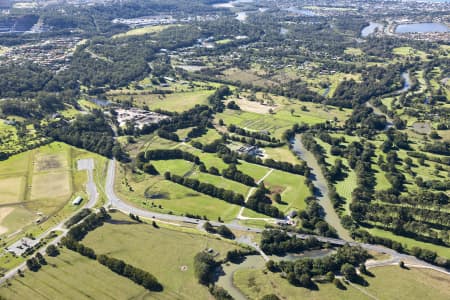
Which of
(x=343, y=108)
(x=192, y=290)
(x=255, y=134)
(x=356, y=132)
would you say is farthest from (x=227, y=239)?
(x=343, y=108)

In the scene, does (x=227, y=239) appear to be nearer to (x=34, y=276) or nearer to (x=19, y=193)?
(x=34, y=276)

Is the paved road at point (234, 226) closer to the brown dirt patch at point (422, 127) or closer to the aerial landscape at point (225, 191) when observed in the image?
the aerial landscape at point (225, 191)

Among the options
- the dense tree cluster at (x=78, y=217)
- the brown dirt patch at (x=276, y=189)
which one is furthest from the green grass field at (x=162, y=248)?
the brown dirt patch at (x=276, y=189)

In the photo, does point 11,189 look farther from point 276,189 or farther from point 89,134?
point 276,189

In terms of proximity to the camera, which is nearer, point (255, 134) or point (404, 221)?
point (404, 221)

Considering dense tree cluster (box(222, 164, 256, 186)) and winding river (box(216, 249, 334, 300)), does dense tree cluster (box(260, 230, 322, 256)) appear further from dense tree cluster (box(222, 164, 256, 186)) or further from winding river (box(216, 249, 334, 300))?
dense tree cluster (box(222, 164, 256, 186))

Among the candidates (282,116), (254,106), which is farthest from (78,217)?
(254,106)
